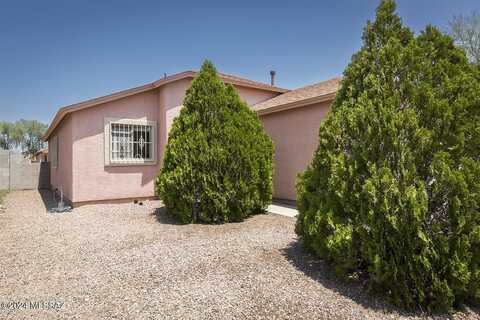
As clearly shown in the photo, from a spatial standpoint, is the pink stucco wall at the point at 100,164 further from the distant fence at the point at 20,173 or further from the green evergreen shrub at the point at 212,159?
the distant fence at the point at 20,173

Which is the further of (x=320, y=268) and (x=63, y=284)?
(x=320, y=268)

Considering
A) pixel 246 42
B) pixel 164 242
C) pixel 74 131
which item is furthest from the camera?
pixel 246 42

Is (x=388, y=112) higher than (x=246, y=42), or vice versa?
(x=246, y=42)

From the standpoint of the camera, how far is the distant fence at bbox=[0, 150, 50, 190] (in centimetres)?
1580

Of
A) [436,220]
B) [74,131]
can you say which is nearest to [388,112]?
[436,220]

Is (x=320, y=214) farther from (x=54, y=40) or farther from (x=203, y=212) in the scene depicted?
(x=54, y=40)

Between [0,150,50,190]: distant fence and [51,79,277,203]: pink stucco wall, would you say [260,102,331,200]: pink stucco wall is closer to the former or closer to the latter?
[51,79,277,203]: pink stucco wall

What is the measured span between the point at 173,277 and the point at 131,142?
7307 millimetres

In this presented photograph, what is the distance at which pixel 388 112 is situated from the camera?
3.29 metres

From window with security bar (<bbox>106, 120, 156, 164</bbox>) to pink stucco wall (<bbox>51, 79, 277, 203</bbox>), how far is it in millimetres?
213

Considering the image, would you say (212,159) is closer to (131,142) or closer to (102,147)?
(131,142)

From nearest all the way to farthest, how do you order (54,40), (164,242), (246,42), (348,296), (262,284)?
(348,296), (262,284), (164,242), (54,40), (246,42)

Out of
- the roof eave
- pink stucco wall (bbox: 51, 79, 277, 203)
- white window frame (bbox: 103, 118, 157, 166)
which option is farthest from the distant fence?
the roof eave

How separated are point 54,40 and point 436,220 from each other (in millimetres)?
11956
